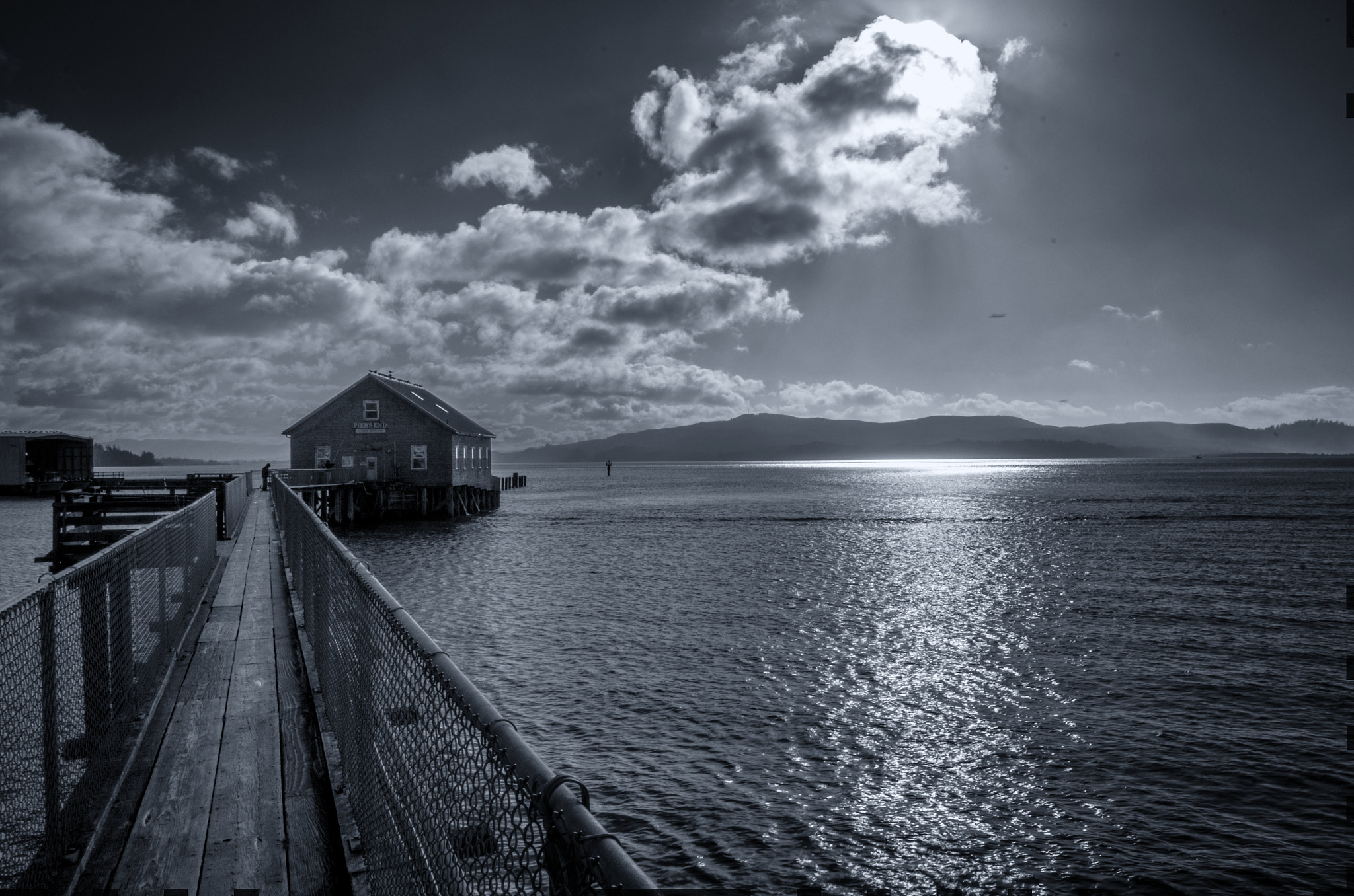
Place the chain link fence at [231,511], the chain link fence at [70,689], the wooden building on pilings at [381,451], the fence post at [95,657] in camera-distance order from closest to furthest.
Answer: the chain link fence at [70,689] < the fence post at [95,657] < the chain link fence at [231,511] < the wooden building on pilings at [381,451]

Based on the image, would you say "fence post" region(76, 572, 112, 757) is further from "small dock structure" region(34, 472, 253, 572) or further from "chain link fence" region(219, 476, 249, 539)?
"chain link fence" region(219, 476, 249, 539)

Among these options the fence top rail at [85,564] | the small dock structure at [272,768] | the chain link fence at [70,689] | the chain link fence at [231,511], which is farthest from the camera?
the chain link fence at [231,511]

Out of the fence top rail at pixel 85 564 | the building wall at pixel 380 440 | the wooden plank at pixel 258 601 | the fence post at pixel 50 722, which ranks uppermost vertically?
the building wall at pixel 380 440

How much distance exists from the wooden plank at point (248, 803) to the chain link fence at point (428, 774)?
1.35 ft

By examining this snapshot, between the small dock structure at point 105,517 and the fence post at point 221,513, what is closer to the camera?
the small dock structure at point 105,517

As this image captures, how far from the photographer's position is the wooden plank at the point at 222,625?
333 inches

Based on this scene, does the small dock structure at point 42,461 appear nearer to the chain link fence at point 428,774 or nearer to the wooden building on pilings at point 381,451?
the wooden building on pilings at point 381,451

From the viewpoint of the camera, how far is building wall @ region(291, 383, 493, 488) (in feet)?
171

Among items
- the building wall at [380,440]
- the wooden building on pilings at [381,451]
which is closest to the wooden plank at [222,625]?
the wooden building on pilings at [381,451]

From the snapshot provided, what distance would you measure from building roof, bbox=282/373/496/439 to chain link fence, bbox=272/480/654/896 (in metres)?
48.3

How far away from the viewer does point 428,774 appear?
3906 millimetres

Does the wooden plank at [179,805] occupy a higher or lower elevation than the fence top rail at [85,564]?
lower

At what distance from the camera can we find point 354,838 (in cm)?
424

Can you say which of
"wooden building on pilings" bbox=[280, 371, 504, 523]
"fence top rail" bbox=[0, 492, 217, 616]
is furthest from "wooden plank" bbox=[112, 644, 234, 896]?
"wooden building on pilings" bbox=[280, 371, 504, 523]
